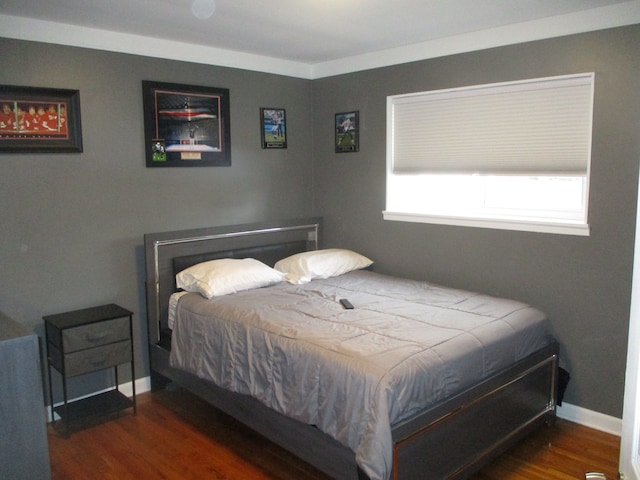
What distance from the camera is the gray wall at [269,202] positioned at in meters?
3.12

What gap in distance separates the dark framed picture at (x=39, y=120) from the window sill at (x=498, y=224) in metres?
2.38

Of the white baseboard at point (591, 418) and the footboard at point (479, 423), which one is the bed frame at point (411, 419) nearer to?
the footboard at point (479, 423)

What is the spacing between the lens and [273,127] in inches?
177

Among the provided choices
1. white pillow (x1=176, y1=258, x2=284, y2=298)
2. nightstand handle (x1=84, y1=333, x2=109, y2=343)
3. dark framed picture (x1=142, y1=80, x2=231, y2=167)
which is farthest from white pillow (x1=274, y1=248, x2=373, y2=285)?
nightstand handle (x1=84, y1=333, x2=109, y2=343)

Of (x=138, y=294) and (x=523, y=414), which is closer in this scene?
(x=523, y=414)

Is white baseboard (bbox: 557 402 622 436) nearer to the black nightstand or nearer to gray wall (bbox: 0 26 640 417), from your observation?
gray wall (bbox: 0 26 640 417)

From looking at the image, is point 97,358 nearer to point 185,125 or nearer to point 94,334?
point 94,334

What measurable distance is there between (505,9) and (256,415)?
2706mm

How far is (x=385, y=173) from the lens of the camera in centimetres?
430

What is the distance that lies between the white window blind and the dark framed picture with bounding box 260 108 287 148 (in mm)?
934

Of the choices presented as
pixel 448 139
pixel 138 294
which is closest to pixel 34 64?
pixel 138 294

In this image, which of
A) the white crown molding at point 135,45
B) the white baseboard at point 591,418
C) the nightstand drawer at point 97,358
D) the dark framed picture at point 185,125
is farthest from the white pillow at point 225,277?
the white baseboard at point 591,418

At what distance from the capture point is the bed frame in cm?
238

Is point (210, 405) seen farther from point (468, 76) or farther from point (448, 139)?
point (468, 76)
